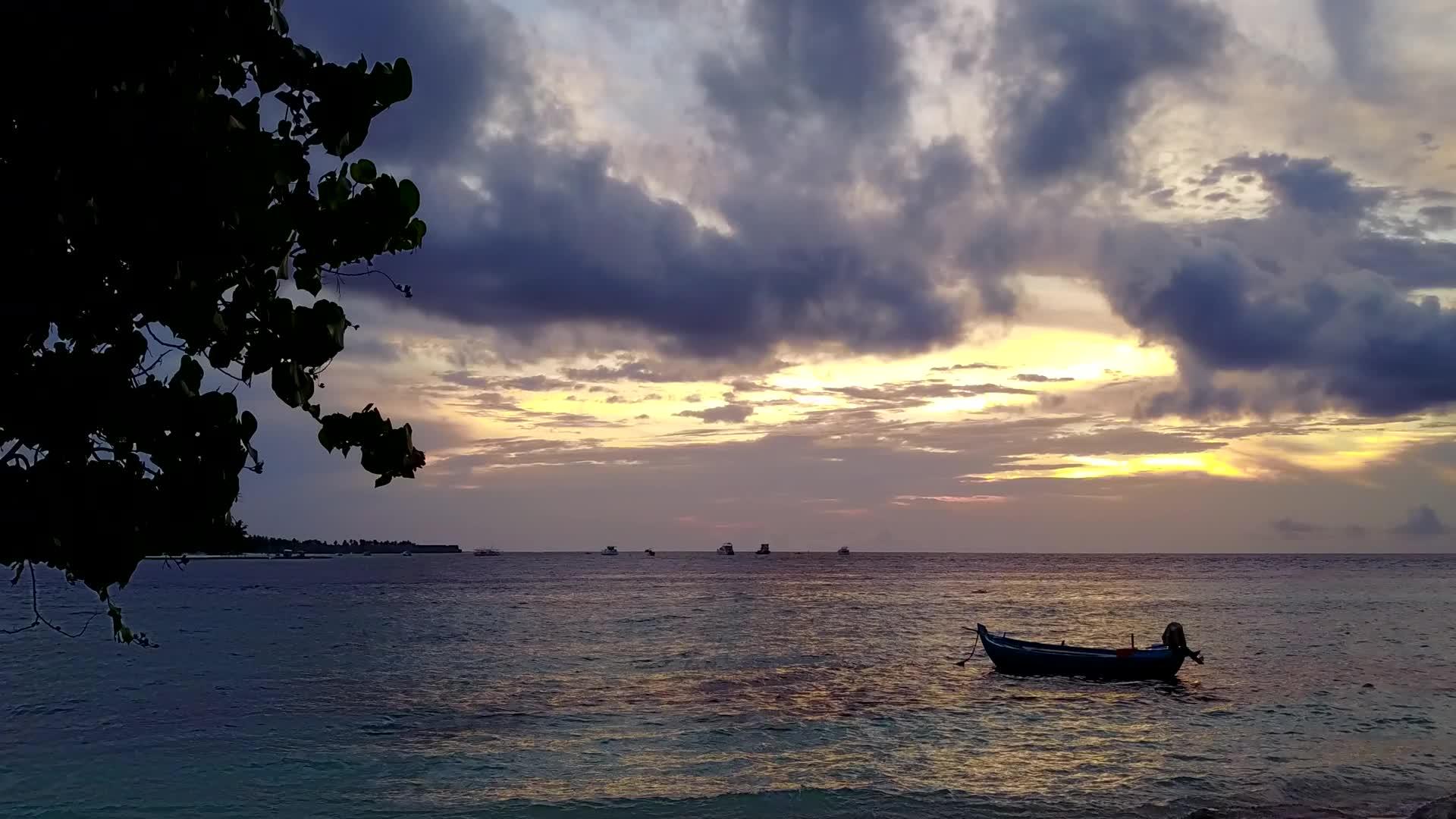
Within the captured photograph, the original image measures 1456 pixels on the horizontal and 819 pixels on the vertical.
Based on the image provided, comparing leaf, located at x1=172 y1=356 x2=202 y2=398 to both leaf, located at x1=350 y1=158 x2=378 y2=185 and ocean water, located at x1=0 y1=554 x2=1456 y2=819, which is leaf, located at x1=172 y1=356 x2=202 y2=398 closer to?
leaf, located at x1=350 y1=158 x2=378 y2=185

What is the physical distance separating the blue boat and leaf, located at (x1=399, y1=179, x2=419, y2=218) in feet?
140

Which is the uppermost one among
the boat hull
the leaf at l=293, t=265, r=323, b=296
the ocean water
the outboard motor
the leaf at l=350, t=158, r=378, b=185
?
the leaf at l=350, t=158, r=378, b=185

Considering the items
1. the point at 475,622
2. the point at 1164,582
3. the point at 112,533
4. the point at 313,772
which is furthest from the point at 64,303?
the point at 1164,582

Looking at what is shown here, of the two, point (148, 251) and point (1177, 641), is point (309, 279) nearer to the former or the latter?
point (148, 251)

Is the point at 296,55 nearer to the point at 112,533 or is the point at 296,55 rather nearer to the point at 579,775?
the point at 112,533

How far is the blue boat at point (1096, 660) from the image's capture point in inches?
1640

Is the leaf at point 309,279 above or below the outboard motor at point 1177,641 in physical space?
above

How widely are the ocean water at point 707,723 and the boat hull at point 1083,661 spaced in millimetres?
1087

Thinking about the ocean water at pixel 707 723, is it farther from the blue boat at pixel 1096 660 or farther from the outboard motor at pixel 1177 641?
the outboard motor at pixel 1177 641

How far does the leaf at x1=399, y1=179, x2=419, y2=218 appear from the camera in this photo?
455 centimetres

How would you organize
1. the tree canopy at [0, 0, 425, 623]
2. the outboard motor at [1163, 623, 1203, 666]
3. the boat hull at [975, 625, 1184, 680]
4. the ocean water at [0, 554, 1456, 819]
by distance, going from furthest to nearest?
1. the boat hull at [975, 625, 1184, 680]
2. the outboard motor at [1163, 623, 1203, 666]
3. the ocean water at [0, 554, 1456, 819]
4. the tree canopy at [0, 0, 425, 623]

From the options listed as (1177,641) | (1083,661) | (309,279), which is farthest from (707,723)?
(309,279)

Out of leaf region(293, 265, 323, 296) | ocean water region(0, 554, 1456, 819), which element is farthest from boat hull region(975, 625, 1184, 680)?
leaf region(293, 265, 323, 296)

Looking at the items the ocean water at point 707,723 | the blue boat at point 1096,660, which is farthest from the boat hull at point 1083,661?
the ocean water at point 707,723
